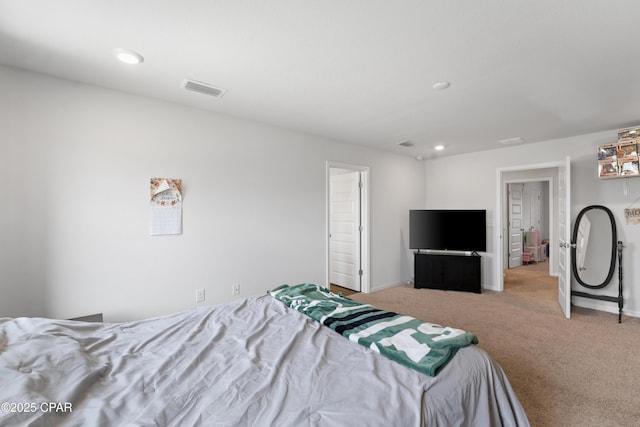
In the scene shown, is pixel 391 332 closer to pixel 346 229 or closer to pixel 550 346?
pixel 550 346

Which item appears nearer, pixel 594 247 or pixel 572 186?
pixel 594 247

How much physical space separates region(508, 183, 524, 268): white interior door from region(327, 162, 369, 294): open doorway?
4.20 metres

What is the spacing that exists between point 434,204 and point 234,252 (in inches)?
163

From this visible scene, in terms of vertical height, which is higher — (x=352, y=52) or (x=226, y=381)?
(x=352, y=52)

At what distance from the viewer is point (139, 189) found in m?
2.77

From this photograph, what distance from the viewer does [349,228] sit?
507 cm

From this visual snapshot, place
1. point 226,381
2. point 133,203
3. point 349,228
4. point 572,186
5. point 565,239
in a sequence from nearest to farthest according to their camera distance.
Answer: point 226,381
point 133,203
point 565,239
point 572,186
point 349,228

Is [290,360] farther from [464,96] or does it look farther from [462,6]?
[464,96]

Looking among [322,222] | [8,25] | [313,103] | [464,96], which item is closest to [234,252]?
[322,222]

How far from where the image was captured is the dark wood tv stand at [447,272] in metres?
4.75

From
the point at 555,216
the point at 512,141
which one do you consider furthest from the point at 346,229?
the point at 555,216

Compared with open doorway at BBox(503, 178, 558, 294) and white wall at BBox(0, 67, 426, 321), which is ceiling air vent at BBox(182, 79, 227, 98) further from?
open doorway at BBox(503, 178, 558, 294)

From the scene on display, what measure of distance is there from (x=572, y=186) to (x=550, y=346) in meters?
2.60

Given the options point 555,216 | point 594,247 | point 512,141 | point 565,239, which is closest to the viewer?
point 565,239
